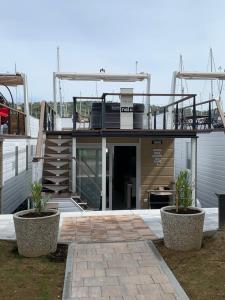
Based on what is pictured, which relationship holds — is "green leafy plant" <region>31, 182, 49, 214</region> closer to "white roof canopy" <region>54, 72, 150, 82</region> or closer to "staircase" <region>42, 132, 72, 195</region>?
"staircase" <region>42, 132, 72, 195</region>

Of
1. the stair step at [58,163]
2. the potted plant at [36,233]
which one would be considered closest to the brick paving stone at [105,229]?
the potted plant at [36,233]

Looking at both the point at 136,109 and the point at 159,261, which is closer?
the point at 159,261

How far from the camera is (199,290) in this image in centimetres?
461

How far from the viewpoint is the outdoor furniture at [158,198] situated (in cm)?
1324

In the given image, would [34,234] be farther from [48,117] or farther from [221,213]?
[48,117]

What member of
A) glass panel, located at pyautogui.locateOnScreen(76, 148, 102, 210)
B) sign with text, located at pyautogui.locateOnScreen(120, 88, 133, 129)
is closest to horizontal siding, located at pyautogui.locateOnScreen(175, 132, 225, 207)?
sign with text, located at pyautogui.locateOnScreen(120, 88, 133, 129)

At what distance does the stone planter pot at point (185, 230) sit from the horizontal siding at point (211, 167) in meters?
7.86

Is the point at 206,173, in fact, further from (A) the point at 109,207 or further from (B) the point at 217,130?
(A) the point at 109,207

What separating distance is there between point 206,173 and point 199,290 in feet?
35.8

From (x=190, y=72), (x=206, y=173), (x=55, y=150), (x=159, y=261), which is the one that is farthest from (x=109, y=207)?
Answer: (x=159, y=261)

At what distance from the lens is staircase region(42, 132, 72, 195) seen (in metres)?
11.4

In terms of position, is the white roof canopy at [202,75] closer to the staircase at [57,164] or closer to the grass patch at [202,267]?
the staircase at [57,164]

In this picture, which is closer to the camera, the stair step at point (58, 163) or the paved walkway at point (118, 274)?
the paved walkway at point (118, 274)

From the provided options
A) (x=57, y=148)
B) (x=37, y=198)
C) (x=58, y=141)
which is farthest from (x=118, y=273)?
(x=58, y=141)
